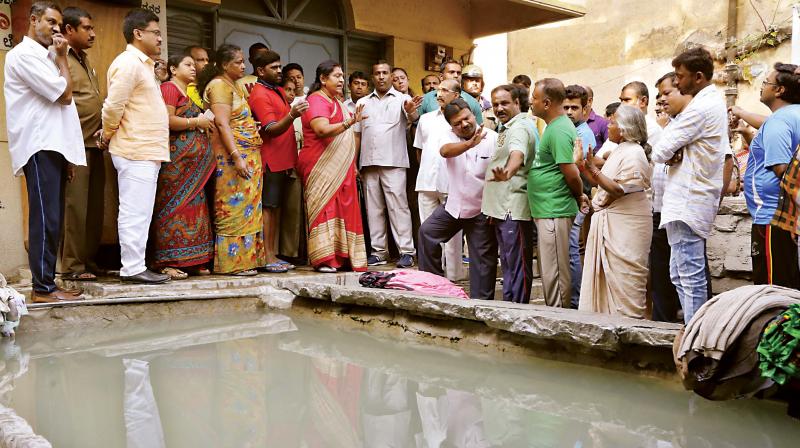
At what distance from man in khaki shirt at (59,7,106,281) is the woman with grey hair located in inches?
143

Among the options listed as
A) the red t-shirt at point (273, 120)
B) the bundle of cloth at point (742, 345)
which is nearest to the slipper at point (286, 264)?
the red t-shirt at point (273, 120)

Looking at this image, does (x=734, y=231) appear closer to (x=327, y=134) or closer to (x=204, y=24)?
(x=327, y=134)

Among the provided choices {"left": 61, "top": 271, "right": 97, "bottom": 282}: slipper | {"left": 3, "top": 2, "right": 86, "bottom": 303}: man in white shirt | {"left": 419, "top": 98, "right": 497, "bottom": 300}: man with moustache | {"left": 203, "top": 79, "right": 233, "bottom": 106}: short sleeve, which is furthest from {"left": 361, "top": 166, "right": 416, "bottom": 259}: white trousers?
{"left": 3, "top": 2, "right": 86, "bottom": 303}: man in white shirt

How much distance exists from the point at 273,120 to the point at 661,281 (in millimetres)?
3437

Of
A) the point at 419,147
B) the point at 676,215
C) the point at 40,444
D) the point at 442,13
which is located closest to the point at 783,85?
the point at 676,215

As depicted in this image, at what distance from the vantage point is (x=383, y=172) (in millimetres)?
7211

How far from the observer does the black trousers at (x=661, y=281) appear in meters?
4.89

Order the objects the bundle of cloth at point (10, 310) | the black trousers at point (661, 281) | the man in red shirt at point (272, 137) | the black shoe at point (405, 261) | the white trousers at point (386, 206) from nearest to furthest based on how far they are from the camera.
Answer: the bundle of cloth at point (10, 310), the black trousers at point (661, 281), the man in red shirt at point (272, 137), the black shoe at point (405, 261), the white trousers at point (386, 206)

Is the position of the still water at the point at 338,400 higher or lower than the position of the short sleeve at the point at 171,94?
lower

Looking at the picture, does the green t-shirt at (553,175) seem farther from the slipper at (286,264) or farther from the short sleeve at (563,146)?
the slipper at (286,264)

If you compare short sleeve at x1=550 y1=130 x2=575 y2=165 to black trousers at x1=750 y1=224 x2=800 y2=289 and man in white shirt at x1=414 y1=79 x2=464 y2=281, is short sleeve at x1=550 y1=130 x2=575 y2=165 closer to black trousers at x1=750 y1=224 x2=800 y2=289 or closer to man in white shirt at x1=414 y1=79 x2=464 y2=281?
black trousers at x1=750 y1=224 x2=800 y2=289

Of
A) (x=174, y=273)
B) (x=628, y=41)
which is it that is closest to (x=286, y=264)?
(x=174, y=273)

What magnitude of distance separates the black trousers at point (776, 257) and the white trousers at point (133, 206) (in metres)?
4.03

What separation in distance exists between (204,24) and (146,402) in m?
5.06
